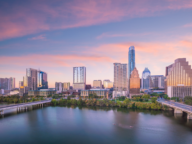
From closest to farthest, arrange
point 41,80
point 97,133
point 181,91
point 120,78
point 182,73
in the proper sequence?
point 97,133
point 181,91
point 182,73
point 120,78
point 41,80

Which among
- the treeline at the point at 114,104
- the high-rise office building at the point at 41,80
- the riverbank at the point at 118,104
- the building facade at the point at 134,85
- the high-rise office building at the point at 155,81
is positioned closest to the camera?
the riverbank at the point at 118,104

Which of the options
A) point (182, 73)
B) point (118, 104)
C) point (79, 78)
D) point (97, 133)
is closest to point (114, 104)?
point (118, 104)

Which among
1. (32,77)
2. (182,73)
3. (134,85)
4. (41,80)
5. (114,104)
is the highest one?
(182,73)

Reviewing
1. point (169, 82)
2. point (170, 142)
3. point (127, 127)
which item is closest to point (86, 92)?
point (169, 82)

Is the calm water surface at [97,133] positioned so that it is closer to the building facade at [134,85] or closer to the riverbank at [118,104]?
the riverbank at [118,104]

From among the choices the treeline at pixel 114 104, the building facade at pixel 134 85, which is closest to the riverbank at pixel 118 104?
the treeline at pixel 114 104

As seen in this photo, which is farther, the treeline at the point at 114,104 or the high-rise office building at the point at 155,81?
the high-rise office building at the point at 155,81

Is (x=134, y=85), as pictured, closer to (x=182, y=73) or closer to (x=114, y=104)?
(x=182, y=73)

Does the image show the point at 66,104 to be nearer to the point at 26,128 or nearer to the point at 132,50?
the point at 26,128
